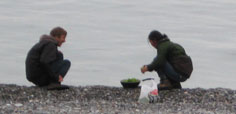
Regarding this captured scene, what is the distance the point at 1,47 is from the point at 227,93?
373 inches

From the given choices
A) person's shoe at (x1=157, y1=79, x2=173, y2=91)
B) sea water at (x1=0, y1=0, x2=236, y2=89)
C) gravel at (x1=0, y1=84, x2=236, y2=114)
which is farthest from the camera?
sea water at (x1=0, y1=0, x2=236, y2=89)

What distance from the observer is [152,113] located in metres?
10.8

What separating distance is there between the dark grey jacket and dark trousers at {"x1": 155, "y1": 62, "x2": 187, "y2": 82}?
156 centimetres

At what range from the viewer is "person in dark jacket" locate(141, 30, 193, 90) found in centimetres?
1256

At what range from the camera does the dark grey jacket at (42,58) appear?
12.4 m

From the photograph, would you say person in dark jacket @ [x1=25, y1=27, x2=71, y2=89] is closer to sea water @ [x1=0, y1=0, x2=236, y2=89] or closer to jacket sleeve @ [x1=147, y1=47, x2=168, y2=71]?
jacket sleeve @ [x1=147, y1=47, x2=168, y2=71]

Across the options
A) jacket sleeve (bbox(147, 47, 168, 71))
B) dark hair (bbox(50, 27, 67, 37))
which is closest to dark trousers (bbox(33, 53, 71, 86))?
dark hair (bbox(50, 27, 67, 37))

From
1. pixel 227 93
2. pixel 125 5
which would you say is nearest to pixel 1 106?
pixel 227 93

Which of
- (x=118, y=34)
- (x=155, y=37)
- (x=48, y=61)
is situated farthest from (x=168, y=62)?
(x=118, y=34)

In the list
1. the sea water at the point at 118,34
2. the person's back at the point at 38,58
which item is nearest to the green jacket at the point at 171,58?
the person's back at the point at 38,58

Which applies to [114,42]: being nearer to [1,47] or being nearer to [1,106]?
[1,47]

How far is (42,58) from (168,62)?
6.11 feet

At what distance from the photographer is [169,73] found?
12727 mm

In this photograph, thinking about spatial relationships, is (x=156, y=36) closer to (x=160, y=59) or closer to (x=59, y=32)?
(x=160, y=59)
